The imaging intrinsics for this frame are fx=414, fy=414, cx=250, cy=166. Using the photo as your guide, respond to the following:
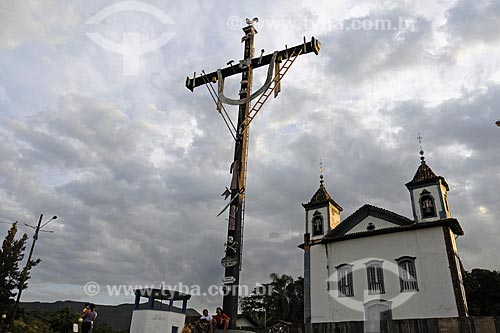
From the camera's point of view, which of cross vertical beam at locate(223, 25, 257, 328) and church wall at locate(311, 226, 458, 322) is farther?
church wall at locate(311, 226, 458, 322)

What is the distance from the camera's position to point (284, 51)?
41.4ft

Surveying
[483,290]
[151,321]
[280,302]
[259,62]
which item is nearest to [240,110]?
[259,62]

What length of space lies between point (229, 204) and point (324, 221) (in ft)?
67.0

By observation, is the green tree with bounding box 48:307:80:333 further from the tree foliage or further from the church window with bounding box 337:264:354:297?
the tree foliage

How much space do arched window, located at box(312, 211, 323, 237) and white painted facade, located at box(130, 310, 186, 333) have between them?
14396 mm

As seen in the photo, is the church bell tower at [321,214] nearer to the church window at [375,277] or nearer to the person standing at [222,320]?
the church window at [375,277]

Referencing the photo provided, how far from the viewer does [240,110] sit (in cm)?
1251

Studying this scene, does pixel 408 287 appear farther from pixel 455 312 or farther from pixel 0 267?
pixel 0 267

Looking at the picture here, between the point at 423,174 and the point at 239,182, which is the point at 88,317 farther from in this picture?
the point at 423,174

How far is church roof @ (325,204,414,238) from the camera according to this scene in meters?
27.1

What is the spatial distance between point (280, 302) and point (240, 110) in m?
39.9

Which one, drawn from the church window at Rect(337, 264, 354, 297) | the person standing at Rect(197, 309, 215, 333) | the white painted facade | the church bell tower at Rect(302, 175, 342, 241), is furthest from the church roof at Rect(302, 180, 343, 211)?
the person standing at Rect(197, 309, 215, 333)

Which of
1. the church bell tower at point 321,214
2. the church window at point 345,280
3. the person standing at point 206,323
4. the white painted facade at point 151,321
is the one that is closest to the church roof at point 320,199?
the church bell tower at point 321,214

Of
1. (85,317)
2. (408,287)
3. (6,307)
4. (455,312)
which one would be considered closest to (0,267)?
(6,307)
